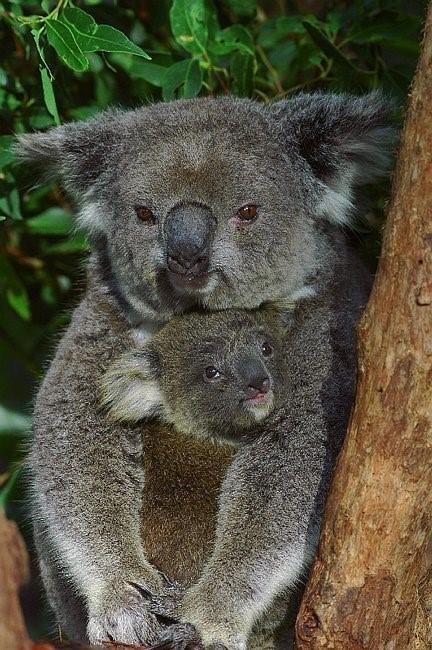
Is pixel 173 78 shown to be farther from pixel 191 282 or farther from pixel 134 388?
pixel 134 388

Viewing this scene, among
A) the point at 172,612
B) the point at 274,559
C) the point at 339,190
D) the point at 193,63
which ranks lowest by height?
the point at 172,612

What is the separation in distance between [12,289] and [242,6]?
1.86 meters

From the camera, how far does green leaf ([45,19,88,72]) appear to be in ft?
13.2

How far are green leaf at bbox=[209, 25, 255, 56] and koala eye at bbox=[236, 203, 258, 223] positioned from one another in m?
1.10

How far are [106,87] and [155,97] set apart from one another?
266 millimetres

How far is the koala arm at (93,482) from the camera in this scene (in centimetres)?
405

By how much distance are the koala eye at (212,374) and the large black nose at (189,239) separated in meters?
0.39

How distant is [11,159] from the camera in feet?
15.5

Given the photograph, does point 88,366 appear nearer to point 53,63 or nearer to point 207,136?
point 207,136

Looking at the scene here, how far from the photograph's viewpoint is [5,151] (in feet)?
15.5

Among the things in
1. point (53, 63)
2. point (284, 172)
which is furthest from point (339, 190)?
point (53, 63)

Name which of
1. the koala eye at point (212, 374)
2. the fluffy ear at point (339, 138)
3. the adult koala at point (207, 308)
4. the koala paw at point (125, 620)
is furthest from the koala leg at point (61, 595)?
the fluffy ear at point (339, 138)

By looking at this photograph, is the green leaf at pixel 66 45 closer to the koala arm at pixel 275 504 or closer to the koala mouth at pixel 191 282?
the koala mouth at pixel 191 282

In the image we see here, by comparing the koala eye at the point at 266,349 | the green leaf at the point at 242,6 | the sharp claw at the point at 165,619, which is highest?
the green leaf at the point at 242,6
